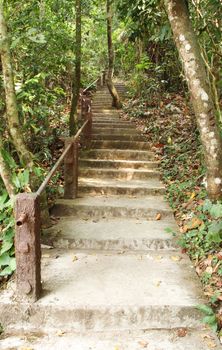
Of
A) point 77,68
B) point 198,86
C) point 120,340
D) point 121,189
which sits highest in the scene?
point 77,68

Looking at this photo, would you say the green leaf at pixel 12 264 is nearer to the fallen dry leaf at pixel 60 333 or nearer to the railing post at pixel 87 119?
the fallen dry leaf at pixel 60 333

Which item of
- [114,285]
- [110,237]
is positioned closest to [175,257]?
[110,237]

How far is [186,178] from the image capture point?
6023 mm

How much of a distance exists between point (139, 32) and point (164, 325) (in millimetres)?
4702

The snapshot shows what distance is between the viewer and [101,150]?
24.5 ft

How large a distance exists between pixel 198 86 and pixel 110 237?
6.97 feet

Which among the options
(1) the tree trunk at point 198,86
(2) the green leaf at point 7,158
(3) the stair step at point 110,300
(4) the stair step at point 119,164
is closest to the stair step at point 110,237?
(3) the stair step at point 110,300

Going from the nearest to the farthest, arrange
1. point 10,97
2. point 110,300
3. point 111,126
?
point 110,300 < point 10,97 < point 111,126

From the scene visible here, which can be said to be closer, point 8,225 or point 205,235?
point 8,225

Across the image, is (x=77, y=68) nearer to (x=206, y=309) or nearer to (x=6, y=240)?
(x=6, y=240)

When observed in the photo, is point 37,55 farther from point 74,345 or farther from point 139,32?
point 74,345

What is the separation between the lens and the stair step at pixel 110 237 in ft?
14.7

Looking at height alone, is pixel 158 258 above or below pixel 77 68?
below

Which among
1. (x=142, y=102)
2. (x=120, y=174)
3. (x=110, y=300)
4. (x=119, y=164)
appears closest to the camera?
(x=110, y=300)
